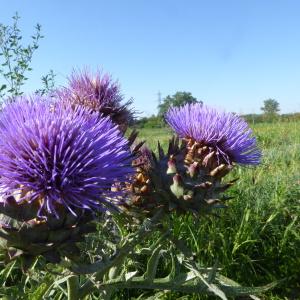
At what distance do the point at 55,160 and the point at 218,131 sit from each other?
0.85 meters

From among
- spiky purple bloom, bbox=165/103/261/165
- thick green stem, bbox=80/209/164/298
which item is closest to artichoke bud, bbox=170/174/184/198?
thick green stem, bbox=80/209/164/298

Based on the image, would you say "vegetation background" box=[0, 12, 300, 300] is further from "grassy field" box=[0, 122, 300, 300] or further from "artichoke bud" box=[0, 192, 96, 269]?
"artichoke bud" box=[0, 192, 96, 269]

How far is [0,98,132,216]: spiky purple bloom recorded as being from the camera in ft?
3.95

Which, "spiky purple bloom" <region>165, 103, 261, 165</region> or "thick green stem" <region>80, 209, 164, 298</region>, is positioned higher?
"spiky purple bloom" <region>165, 103, 261, 165</region>

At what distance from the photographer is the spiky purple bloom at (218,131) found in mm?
1869

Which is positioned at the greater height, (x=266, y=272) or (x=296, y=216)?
(x=296, y=216)

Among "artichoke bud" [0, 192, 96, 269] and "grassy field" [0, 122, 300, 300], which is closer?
"artichoke bud" [0, 192, 96, 269]

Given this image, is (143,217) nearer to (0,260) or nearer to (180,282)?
(180,282)

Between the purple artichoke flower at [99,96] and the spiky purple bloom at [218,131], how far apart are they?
21 centimetres

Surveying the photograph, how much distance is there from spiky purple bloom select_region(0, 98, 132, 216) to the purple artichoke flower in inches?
20.9

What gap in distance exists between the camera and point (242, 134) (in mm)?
1930

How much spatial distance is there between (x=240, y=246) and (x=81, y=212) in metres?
1.49

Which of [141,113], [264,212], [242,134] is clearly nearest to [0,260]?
[141,113]

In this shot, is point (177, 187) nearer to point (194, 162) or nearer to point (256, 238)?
point (194, 162)
